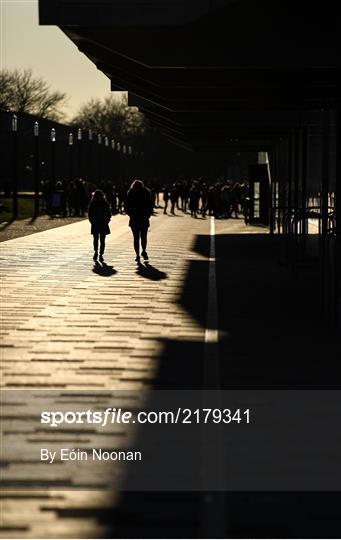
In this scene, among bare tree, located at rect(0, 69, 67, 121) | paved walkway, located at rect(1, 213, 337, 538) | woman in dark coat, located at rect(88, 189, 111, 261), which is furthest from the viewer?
bare tree, located at rect(0, 69, 67, 121)

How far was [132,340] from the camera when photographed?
13820mm

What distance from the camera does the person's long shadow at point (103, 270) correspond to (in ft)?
78.4

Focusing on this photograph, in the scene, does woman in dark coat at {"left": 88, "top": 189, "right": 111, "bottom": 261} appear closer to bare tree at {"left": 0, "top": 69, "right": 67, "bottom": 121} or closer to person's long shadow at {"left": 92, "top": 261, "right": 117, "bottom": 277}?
person's long shadow at {"left": 92, "top": 261, "right": 117, "bottom": 277}

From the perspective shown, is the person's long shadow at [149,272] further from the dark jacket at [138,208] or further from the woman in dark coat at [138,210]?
the dark jacket at [138,208]

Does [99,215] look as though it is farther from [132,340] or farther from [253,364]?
[253,364]

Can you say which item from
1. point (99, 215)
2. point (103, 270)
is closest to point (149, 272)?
point (103, 270)

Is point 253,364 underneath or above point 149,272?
above

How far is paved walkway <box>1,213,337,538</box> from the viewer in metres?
6.58

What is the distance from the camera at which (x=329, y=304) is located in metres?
15.9

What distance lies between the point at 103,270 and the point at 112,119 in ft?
446

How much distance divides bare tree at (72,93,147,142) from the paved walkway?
129859 mm

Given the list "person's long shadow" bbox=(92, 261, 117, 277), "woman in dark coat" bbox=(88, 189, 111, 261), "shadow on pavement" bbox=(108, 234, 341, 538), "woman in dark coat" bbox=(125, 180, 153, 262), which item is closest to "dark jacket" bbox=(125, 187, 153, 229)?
"woman in dark coat" bbox=(125, 180, 153, 262)

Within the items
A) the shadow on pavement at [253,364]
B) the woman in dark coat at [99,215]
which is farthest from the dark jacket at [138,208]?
the shadow on pavement at [253,364]

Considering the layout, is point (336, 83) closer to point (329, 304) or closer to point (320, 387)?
point (329, 304)
